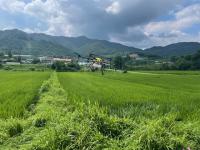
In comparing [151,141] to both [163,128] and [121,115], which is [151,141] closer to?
[163,128]

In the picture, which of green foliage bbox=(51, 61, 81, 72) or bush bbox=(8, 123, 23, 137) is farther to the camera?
green foliage bbox=(51, 61, 81, 72)

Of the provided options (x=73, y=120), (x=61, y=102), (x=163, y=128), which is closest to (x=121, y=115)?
(x=73, y=120)

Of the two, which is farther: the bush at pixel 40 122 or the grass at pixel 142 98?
the grass at pixel 142 98

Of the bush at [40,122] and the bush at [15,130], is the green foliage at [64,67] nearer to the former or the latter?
the bush at [40,122]

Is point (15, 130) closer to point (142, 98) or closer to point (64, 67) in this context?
point (142, 98)

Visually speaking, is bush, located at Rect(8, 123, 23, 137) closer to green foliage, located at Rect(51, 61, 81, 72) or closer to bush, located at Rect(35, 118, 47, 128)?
bush, located at Rect(35, 118, 47, 128)

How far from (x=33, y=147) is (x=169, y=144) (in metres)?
2.93

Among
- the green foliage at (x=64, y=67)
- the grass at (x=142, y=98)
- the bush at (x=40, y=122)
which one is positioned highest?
the bush at (x=40, y=122)

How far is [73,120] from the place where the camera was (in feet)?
30.9

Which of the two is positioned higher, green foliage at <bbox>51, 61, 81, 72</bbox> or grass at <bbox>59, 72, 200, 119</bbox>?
grass at <bbox>59, 72, 200, 119</bbox>

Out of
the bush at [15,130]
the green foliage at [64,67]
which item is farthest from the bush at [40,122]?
the green foliage at [64,67]

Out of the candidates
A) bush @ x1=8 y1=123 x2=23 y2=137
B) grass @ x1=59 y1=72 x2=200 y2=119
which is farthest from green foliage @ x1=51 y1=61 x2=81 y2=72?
bush @ x1=8 y1=123 x2=23 y2=137

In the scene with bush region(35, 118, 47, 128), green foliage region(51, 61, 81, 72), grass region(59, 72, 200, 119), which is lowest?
green foliage region(51, 61, 81, 72)

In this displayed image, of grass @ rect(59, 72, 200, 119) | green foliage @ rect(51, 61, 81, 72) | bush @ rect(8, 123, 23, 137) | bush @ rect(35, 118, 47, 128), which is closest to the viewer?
bush @ rect(8, 123, 23, 137)
